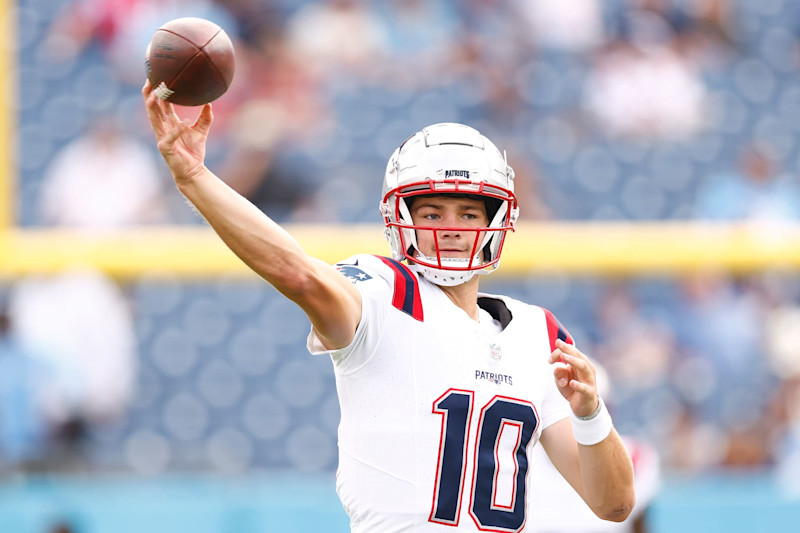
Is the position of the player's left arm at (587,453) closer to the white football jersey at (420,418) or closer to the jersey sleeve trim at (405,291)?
the white football jersey at (420,418)

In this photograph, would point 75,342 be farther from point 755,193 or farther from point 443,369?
point 443,369

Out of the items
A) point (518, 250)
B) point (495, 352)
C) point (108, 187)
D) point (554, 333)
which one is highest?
point (108, 187)

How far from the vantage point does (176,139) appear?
2.64m

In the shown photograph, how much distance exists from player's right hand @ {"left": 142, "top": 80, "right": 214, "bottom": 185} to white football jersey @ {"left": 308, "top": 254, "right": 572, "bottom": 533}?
1.51 ft

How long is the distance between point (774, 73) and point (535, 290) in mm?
2988

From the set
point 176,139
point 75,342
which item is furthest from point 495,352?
point 75,342

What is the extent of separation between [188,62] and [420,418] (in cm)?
94

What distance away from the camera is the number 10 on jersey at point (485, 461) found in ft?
9.60

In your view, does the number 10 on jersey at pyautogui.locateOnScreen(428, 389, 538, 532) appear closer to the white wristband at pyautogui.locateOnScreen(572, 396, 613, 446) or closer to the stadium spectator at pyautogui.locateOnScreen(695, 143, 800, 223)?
the white wristband at pyautogui.locateOnScreen(572, 396, 613, 446)

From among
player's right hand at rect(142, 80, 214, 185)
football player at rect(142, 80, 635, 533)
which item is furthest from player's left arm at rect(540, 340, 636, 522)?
player's right hand at rect(142, 80, 214, 185)

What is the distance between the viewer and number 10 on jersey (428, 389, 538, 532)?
2926 mm

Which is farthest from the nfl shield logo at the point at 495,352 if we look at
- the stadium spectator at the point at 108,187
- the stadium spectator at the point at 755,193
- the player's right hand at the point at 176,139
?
the stadium spectator at the point at 755,193

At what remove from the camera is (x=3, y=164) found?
7066mm

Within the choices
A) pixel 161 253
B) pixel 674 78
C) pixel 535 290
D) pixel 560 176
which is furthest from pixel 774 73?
pixel 161 253
